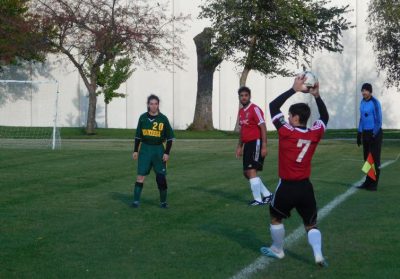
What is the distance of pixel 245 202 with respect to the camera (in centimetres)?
1277

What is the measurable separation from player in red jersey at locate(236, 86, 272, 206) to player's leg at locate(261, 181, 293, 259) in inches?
172

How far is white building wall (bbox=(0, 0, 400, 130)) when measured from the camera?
54.1m

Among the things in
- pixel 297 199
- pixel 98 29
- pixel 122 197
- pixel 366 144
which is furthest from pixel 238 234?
pixel 98 29

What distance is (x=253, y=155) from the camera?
12758 mm

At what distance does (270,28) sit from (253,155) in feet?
96.9

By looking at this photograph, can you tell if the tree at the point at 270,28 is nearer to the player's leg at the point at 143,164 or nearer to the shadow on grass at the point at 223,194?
the shadow on grass at the point at 223,194

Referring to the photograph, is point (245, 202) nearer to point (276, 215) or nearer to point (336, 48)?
point (276, 215)

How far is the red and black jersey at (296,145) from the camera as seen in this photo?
7746mm

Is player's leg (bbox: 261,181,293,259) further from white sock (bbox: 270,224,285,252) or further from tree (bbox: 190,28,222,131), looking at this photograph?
tree (bbox: 190,28,222,131)

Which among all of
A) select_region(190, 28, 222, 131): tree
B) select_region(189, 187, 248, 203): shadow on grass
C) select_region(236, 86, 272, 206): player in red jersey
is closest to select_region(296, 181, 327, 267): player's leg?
select_region(236, 86, 272, 206): player in red jersey

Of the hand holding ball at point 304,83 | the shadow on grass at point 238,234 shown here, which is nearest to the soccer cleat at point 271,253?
the shadow on grass at point 238,234

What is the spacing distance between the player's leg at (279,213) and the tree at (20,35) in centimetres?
3622

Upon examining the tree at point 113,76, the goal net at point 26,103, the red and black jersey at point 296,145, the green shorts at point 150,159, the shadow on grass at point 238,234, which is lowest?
the shadow on grass at point 238,234

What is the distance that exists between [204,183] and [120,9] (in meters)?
29.0
